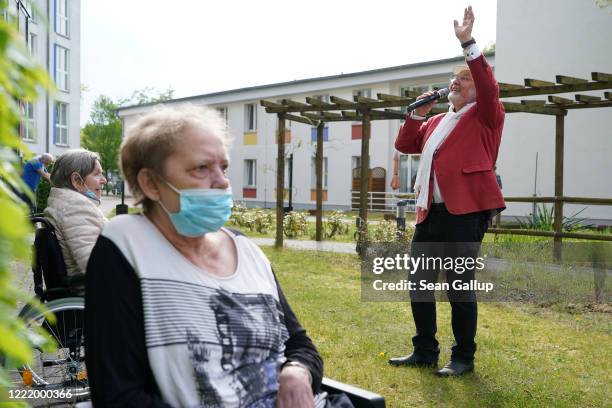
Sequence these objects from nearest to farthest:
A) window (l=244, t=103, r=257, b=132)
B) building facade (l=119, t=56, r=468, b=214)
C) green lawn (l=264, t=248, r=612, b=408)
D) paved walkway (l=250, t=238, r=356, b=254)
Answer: green lawn (l=264, t=248, r=612, b=408)
paved walkway (l=250, t=238, r=356, b=254)
building facade (l=119, t=56, r=468, b=214)
window (l=244, t=103, r=257, b=132)

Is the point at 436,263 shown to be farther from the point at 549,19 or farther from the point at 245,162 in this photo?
the point at 245,162

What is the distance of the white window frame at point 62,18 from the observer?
29.1 meters

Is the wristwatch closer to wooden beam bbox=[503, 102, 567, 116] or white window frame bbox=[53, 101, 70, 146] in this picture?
wooden beam bbox=[503, 102, 567, 116]

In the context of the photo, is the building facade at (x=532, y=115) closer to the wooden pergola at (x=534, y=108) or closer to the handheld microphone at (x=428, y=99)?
the wooden pergola at (x=534, y=108)

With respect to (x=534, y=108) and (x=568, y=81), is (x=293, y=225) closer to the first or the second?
(x=534, y=108)

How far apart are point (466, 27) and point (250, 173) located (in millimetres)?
34946

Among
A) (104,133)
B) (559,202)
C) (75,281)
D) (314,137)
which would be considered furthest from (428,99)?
(104,133)

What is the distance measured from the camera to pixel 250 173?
3903 centimetres

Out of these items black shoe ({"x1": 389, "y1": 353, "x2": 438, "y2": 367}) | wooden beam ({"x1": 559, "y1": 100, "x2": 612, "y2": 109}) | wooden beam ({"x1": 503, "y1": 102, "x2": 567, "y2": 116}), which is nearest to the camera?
black shoe ({"x1": 389, "y1": 353, "x2": 438, "y2": 367})

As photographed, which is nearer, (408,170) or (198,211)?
(198,211)

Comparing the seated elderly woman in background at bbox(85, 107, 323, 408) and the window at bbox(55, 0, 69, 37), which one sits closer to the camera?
the seated elderly woman in background at bbox(85, 107, 323, 408)

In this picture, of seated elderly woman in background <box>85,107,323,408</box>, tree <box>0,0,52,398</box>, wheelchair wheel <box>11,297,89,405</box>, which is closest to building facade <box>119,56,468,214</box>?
wheelchair wheel <box>11,297,89,405</box>

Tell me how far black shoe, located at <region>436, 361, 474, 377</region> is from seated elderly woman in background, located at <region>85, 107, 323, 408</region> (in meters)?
2.53

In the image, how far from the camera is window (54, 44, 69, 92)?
2928 cm
